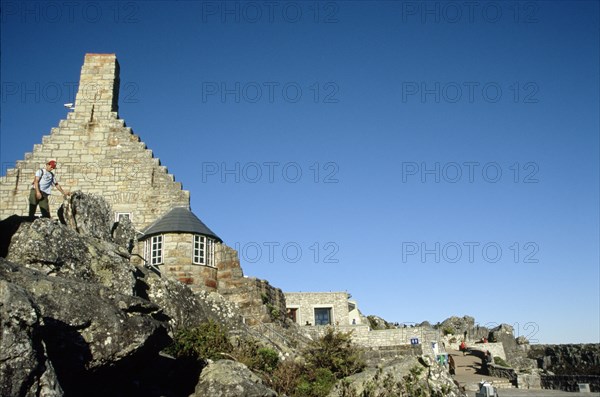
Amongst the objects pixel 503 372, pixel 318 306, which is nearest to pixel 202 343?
pixel 503 372

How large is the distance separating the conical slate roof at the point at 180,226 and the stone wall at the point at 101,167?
3297 mm

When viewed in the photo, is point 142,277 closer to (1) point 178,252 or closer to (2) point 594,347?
(1) point 178,252

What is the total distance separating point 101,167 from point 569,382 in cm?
2335

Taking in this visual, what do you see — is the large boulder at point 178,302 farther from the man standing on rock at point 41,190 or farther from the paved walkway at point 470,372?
the paved walkway at point 470,372

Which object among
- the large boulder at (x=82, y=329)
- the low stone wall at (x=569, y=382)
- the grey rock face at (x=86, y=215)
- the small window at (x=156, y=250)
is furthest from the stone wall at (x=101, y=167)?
the low stone wall at (x=569, y=382)

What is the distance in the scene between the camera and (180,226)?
2081 centimetres

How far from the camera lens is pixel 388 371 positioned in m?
12.5

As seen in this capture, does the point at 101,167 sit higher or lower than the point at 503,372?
higher

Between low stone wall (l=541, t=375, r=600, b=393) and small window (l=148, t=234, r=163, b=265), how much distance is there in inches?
670

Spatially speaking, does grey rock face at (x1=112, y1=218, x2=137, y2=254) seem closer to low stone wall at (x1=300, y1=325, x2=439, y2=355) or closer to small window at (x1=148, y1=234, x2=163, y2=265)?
small window at (x1=148, y1=234, x2=163, y2=265)

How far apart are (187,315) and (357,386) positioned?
16.9 ft

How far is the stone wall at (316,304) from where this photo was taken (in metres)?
40.6

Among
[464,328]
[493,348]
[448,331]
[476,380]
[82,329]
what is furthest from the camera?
[464,328]

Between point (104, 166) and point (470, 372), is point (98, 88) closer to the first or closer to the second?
point (104, 166)
